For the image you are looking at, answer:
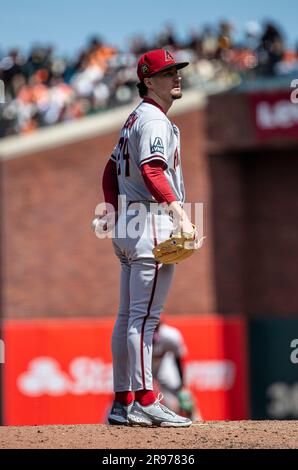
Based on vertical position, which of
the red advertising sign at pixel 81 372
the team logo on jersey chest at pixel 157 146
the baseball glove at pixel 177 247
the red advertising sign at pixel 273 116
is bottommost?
the red advertising sign at pixel 81 372

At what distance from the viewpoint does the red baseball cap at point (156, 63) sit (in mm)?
6477

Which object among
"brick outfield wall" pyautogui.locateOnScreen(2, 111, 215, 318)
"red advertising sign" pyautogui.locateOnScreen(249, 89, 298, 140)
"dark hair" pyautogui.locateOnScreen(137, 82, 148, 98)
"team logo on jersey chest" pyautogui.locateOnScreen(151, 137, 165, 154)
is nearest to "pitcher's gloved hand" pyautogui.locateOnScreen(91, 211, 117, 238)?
"team logo on jersey chest" pyautogui.locateOnScreen(151, 137, 165, 154)

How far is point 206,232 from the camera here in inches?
822

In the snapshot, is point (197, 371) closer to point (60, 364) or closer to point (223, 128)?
point (60, 364)

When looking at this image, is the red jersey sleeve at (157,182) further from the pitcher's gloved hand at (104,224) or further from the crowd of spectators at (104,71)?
the crowd of spectators at (104,71)

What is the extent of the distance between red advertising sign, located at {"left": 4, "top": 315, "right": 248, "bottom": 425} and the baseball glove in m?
11.9

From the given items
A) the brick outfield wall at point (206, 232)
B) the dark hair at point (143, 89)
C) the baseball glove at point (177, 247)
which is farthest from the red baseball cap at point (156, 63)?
the brick outfield wall at point (206, 232)

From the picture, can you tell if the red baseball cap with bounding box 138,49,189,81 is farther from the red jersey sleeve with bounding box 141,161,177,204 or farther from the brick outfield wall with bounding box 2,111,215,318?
the brick outfield wall with bounding box 2,111,215,318

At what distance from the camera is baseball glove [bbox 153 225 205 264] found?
6.10m

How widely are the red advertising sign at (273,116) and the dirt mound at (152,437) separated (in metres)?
13.7

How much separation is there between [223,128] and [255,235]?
232 cm

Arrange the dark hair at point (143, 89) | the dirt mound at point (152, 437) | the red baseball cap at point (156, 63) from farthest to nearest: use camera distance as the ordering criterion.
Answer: the dark hair at point (143, 89), the red baseball cap at point (156, 63), the dirt mound at point (152, 437)

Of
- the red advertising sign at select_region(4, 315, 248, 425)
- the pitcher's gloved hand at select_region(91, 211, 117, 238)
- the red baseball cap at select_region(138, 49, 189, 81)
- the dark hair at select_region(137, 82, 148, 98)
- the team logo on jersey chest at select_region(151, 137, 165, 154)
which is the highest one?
the red baseball cap at select_region(138, 49, 189, 81)

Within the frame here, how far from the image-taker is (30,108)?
21203 millimetres
